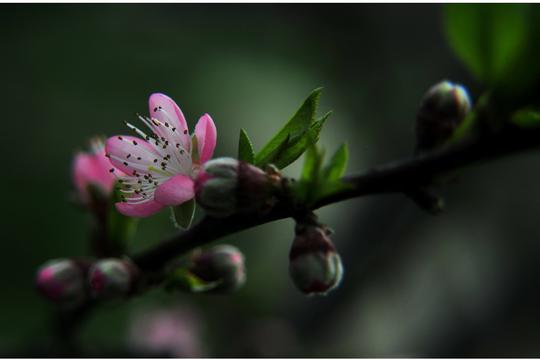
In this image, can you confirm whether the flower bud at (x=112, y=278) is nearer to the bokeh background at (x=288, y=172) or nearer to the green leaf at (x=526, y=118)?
the green leaf at (x=526, y=118)

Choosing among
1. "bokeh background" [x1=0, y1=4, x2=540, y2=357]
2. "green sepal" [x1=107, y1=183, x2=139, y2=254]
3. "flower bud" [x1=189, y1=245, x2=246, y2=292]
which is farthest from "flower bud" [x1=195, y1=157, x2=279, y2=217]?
"bokeh background" [x1=0, y1=4, x2=540, y2=357]

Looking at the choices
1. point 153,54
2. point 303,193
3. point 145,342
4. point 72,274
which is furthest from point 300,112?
point 153,54

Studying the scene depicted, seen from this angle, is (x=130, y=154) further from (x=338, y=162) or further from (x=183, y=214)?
(x=338, y=162)

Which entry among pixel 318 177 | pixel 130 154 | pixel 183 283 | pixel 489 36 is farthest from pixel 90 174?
pixel 489 36

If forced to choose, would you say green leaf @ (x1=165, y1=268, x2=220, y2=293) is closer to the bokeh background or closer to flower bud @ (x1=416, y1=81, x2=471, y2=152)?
flower bud @ (x1=416, y1=81, x2=471, y2=152)

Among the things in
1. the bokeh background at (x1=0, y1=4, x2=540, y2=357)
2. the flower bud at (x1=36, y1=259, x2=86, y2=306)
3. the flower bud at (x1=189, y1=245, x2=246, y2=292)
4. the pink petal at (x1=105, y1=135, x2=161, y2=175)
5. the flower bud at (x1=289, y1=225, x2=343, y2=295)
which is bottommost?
the bokeh background at (x1=0, y1=4, x2=540, y2=357)

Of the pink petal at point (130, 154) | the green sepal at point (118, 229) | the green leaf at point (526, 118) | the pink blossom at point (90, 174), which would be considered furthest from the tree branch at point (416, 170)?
the pink blossom at point (90, 174)
